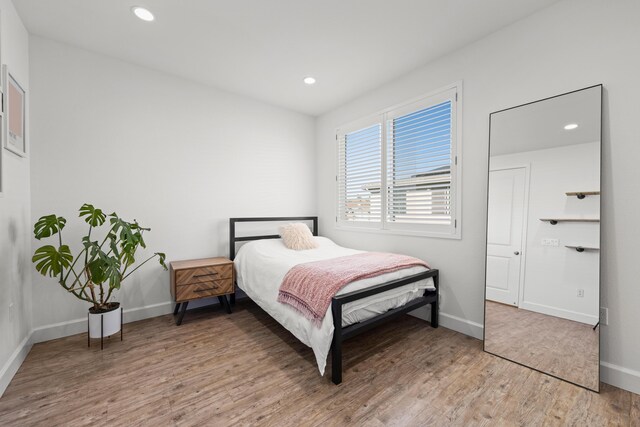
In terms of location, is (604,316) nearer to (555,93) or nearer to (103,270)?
(555,93)

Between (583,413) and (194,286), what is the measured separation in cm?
319

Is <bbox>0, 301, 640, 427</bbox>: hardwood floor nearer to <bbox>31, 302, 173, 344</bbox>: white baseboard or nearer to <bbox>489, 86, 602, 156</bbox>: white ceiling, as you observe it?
<bbox>31, 302, 173, 344</bbox>: white baseboard

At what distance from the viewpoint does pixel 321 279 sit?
2.11m

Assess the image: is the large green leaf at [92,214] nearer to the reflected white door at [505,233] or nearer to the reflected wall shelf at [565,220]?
the reflected white door at [505,233]

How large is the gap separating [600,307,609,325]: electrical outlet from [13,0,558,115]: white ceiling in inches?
90.4

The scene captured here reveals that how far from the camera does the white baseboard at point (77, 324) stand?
2.50 metres

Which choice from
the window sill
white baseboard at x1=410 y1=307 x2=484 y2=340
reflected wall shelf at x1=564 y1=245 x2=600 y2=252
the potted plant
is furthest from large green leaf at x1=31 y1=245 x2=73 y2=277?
reflected wall shelf at x1=564 y1=245 x2=600 y2=252

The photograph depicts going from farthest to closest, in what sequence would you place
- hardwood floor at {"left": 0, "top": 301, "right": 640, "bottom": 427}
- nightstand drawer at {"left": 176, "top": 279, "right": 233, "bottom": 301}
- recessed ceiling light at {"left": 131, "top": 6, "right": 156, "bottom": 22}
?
nightstand drawer at {"left": 176, "top": 279, "right": 233, "bottom": 301}
recessed ceiling light at {"left": 131, "top": 6, "right": 156, "bottom": 22}
hardwood floor at {"left": 0, "top": 301, "right": 640, "bottom": 427}

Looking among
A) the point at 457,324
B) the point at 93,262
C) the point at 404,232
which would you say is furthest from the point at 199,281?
the point at 457,324

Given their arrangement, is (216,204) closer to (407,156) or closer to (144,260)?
(144,260)

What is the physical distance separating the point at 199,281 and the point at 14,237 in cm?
146

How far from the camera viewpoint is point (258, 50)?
8.85ft

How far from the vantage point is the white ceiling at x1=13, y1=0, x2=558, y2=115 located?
2.14 m

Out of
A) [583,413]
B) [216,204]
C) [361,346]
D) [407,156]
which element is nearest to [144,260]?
[216,204]
